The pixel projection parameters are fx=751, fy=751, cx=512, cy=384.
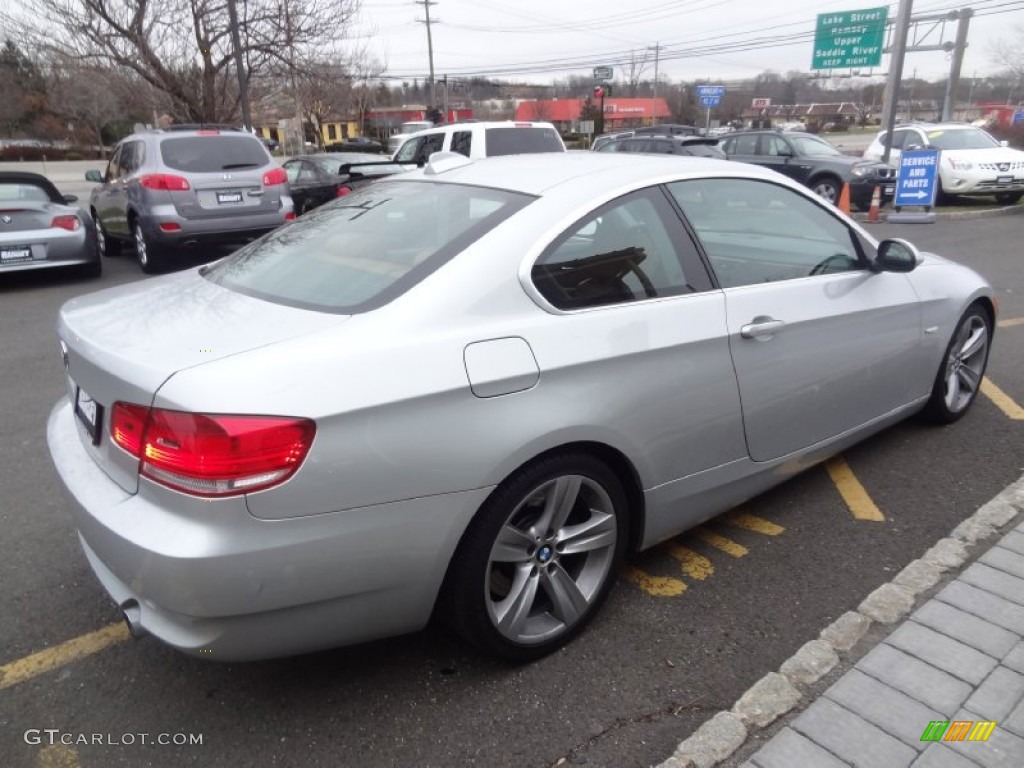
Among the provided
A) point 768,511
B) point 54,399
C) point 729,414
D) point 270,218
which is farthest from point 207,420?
Answer: point 270,218

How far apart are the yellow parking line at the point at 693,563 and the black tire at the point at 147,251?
8.02 m

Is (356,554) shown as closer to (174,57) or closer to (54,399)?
(54,399)

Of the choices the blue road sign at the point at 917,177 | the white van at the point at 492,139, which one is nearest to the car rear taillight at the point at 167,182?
the white van at the point at 492,139

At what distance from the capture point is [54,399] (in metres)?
4.90

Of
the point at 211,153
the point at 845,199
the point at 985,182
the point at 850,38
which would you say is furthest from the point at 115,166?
the point at 850,38

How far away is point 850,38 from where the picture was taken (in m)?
26.0

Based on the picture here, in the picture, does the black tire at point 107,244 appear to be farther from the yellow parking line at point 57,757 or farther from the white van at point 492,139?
the yellow parking line at point 57,757

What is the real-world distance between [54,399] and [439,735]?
403 centimetres

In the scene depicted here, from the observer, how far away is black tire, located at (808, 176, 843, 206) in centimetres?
1449

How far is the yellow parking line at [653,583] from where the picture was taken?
2795 millimetres

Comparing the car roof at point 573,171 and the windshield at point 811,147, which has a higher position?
the car roof at point 573,171

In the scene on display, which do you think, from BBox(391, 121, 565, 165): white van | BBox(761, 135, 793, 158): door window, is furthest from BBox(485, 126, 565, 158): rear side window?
BBox(761, 135, 793, 158): door window

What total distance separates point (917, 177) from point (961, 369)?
11.2m

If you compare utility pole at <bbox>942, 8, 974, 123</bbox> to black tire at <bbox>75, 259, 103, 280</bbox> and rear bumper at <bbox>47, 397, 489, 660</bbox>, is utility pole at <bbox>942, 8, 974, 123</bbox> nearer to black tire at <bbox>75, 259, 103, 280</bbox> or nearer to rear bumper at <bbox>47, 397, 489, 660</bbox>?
black tire at <bbox>75, 259, 103, 280</bbox>
